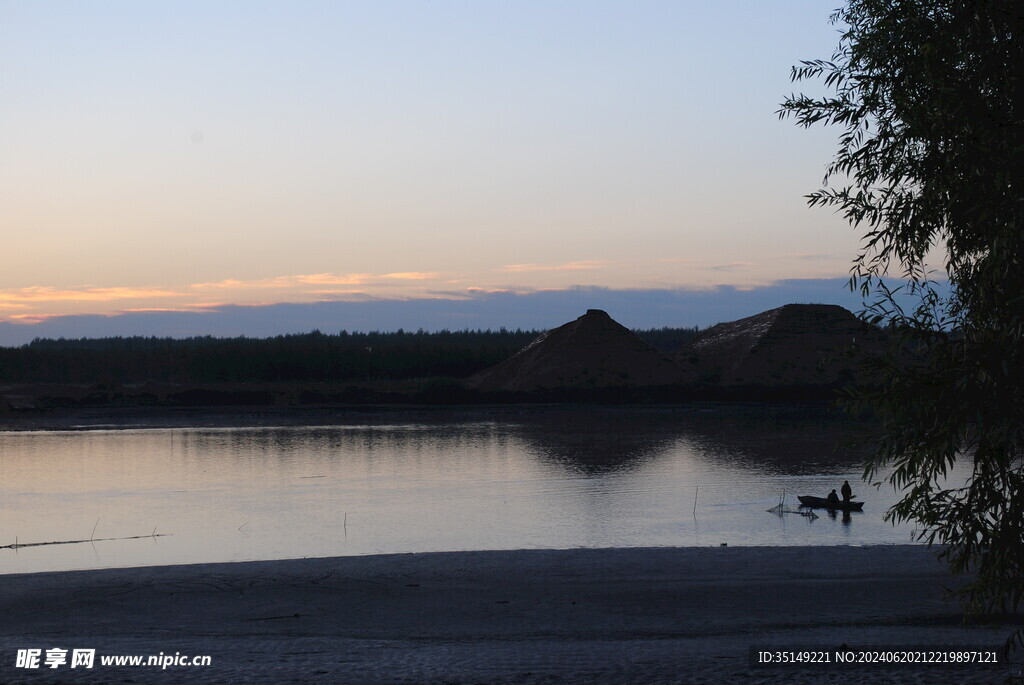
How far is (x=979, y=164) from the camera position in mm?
10453

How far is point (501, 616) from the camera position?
14.4 m

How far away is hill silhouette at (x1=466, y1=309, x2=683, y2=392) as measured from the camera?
7400 cm

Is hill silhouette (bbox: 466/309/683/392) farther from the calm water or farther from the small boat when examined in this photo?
the small boat

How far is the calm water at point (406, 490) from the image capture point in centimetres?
2203

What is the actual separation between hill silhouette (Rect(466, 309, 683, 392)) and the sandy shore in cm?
5424

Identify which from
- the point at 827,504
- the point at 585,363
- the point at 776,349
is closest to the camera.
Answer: the point at 827,504

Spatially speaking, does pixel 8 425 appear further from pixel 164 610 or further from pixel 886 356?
pixel 886 356

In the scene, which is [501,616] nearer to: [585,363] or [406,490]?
[406,490]

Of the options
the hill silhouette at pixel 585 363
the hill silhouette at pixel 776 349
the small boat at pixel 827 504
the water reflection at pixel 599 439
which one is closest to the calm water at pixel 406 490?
the water reflection at pixel 599 439

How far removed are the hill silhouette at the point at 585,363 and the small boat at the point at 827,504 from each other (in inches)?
1864

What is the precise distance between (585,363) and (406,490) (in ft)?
153

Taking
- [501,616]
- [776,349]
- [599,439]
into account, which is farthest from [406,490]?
[776,349]

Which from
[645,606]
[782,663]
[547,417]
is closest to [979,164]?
[782,663]

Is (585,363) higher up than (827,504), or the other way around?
(585,363)
